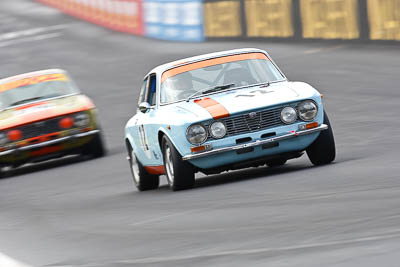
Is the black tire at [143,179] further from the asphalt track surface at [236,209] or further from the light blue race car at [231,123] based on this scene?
the light blue race car at [231,123]

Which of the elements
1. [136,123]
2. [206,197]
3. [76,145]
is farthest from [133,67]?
[206,197]

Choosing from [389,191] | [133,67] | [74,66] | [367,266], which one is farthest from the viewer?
[74,66]

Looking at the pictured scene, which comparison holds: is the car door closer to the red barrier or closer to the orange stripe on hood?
the orange stripe on hood

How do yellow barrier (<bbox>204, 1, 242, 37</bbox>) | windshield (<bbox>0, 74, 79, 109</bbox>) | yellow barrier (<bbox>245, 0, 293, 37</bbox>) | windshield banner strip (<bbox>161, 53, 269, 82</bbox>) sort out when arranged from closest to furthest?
windshield banner strip (<bbox>161, 53, 269, 82</bbox>)
windshield (<bbox>0, 74, 79, 109</bbox>)
yellow barrier (<bbox>245, 0, 293, 37</bbox>)
yellow barrier (<bbox>204, 1, 242, 37</bbox>)

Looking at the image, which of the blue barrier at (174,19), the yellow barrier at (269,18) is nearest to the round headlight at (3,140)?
the yellow barrier at (269,18)

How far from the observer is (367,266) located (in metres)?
5.02

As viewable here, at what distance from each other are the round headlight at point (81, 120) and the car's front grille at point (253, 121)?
20.5 ft

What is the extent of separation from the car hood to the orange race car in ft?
17.7

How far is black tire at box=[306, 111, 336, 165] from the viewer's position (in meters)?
9.70

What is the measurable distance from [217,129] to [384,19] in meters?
14.8

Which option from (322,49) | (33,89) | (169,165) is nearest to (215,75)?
(169,165)

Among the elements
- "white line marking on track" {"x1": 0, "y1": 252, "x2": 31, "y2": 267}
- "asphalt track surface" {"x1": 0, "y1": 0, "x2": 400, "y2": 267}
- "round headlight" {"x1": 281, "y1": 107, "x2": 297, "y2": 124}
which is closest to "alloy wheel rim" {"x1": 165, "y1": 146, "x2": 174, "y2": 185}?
"asphalt track surface" {"x1": 0, "y1": 0, "x2": 400, "y2": 267}

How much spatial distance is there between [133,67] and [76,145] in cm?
1442

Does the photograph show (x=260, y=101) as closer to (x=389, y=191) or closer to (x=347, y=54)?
(x=389, y=191)
